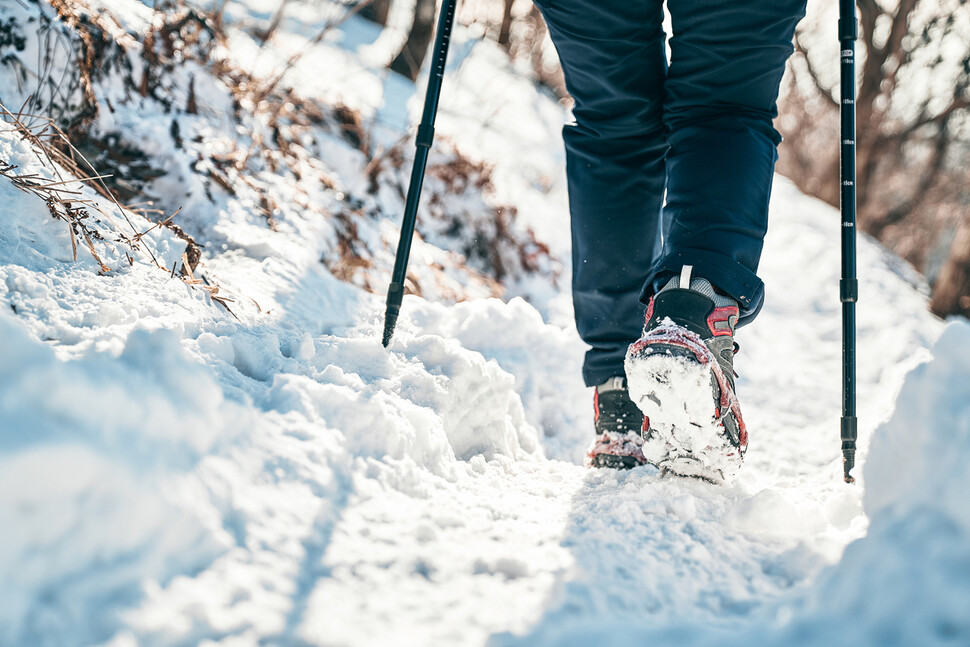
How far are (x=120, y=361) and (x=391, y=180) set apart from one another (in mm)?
2705

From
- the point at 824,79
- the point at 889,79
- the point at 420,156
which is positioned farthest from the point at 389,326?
the point at 824,79

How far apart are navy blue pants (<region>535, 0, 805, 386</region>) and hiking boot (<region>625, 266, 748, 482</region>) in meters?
0.05

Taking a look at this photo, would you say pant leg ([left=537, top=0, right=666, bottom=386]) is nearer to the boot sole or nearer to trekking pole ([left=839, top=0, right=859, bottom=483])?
the boot sole

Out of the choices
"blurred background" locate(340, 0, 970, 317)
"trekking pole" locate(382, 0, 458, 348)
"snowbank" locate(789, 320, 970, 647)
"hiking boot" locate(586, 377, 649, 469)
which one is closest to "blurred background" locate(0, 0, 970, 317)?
"blurred background" locate(340, 0, 970, 317)

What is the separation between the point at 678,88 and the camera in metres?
1.36

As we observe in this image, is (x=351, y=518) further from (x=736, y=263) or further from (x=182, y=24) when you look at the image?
(x=182, y=24)

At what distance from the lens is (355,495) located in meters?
0.98

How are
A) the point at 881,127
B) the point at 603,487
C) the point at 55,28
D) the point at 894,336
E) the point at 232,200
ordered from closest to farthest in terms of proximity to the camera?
the point at 603,487 < the point at 55,28 < the point at 232,200 < the point at 894,336 < the point at 881,127

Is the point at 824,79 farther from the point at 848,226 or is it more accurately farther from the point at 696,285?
the point at 696,285

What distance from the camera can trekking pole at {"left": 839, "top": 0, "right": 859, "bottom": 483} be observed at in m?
1.49

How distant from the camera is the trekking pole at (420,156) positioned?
5.17ft

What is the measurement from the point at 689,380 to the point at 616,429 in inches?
17.8

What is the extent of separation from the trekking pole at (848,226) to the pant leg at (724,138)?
0.33 metres

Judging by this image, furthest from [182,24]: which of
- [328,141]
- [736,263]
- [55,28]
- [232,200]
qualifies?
[736,263]
